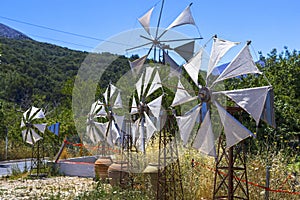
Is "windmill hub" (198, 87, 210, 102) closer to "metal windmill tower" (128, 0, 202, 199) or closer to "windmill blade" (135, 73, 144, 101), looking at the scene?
"metal windmill tower" (128, 0, 202, 199)

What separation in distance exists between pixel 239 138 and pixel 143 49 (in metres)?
2.34

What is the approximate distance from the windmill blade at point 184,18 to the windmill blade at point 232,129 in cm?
153

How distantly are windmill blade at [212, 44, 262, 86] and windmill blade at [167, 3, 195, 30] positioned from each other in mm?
1215

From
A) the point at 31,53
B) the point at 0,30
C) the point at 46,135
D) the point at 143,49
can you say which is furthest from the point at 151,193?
the point at 0,30

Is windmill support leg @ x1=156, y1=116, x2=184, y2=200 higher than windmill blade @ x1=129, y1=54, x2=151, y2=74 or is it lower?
lower

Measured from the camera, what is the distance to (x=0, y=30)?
5175 centimetres

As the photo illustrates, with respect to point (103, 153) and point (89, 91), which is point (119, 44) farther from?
point (103, 153)

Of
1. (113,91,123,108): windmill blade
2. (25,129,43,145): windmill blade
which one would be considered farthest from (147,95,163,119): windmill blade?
(25,129,43,145): windmill blade

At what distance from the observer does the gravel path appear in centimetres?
743

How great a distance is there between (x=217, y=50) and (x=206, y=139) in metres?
0.98

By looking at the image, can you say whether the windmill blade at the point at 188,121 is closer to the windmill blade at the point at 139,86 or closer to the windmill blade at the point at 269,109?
the windmill blade at the point at 269,109

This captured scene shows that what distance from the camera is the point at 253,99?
387cm

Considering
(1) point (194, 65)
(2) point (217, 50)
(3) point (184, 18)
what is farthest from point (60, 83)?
(2) point (217, 50)

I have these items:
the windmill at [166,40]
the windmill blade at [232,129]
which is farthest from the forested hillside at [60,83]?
the windmill blade at [232,129]
